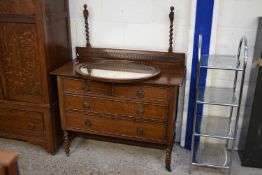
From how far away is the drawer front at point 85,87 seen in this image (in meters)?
1.92

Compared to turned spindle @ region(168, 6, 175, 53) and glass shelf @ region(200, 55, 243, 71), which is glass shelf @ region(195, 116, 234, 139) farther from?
turned spindle @ region(168, 6, 175, 53)

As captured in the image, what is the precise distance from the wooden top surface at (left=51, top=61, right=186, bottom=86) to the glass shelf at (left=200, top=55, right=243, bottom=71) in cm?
18

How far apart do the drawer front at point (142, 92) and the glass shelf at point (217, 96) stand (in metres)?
0.27

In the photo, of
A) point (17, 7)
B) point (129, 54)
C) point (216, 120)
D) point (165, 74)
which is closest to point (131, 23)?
point (129, 54)

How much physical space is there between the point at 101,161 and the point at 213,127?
3.10 ft

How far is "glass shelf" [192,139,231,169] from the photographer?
2.05 metres

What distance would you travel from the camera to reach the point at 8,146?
93.6 inches

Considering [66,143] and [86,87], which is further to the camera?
[66,143]

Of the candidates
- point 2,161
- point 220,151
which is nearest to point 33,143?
point 2,161

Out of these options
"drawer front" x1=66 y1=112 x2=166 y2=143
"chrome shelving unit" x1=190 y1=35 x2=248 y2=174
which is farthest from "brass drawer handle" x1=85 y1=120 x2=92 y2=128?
"chrome shelving unit" x1=190 y1=35 x2=248 y2=174

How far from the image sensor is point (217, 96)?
1.98 meters

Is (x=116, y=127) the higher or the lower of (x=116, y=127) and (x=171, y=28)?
the lower

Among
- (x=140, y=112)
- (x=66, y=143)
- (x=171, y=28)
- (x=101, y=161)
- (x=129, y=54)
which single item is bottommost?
(x=101, y=161)

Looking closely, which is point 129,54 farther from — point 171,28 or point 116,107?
point 116,107
